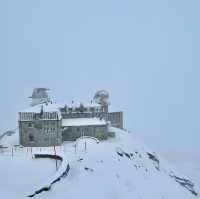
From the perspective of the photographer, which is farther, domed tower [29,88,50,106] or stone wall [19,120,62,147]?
domed tower [29,88,50,106]

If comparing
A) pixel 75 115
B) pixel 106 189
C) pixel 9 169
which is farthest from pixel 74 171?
pixel 75 115

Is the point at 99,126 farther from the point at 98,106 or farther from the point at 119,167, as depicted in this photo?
the point at 119,167

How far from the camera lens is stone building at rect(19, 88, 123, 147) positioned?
82188 mm

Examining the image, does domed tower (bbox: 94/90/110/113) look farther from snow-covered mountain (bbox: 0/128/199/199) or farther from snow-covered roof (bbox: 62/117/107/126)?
snow-covered mountain (bbox: 0/128/199/199)

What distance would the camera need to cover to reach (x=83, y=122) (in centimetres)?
8975

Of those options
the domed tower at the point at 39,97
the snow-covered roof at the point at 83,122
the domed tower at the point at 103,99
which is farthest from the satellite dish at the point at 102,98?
the domed tower at the point at 39,97

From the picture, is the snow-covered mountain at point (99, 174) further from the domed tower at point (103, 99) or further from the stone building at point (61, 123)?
the domed tower at point (103, 99)

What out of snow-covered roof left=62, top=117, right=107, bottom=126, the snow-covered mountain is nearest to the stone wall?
the snow-covered mountain

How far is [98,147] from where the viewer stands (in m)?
76.2

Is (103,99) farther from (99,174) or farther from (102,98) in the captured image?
(99,174)

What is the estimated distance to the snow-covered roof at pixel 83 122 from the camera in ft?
289

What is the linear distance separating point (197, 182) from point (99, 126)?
80.4 feet

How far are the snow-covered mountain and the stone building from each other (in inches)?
129

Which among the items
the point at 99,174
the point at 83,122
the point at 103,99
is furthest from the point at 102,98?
the point at 99,174
